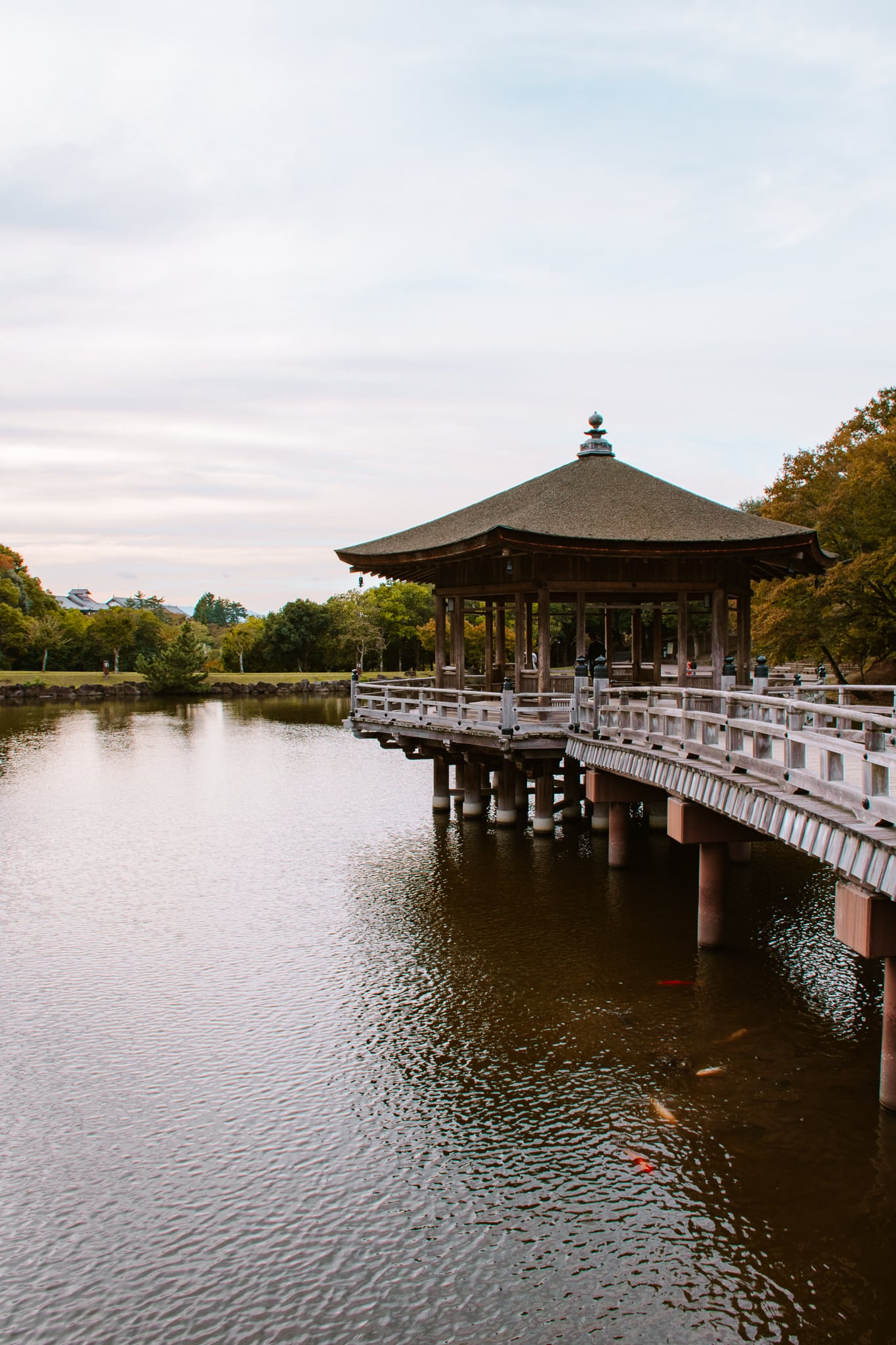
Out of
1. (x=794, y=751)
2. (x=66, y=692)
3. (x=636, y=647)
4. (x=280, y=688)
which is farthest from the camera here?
(x=280, y=688)

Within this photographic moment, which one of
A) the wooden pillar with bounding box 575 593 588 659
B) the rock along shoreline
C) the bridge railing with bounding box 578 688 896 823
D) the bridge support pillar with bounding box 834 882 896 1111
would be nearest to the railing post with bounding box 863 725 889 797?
the bridge railing with bounding box 578 688 896 823

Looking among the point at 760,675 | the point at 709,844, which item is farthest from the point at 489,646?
the point at 709,844

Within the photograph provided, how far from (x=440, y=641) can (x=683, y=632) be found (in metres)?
6.99

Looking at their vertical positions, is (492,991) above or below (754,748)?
below

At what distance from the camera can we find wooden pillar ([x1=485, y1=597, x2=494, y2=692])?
27.8m

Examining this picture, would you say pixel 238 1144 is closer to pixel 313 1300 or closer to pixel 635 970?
pixel 313 1300

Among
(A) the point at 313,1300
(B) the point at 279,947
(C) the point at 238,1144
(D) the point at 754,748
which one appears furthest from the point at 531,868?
(A) the point at 313,1300

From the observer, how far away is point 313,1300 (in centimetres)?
809

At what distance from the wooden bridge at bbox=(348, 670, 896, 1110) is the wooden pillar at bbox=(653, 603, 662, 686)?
160 cm

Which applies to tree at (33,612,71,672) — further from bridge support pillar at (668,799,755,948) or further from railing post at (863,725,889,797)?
railing post at (863,725,889,797)

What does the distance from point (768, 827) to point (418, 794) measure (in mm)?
21061

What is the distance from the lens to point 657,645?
26234mm

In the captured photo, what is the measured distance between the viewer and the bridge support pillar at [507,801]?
2480 centimetres

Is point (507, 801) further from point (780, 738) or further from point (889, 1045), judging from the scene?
point (889, 1045)
